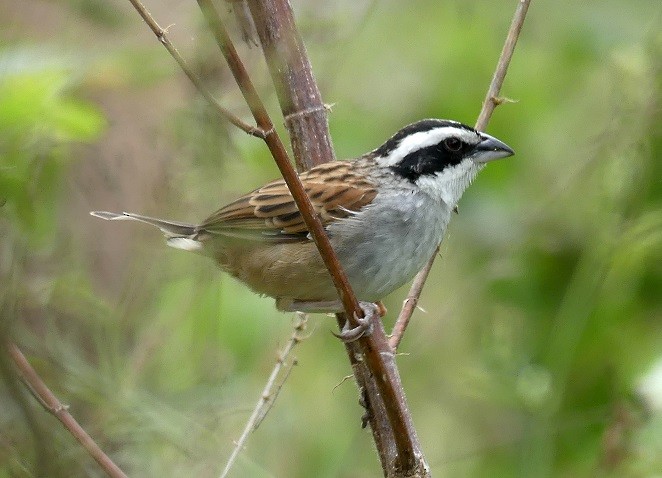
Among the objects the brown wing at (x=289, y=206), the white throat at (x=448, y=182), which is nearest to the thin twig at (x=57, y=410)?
the brown wing at (x=289, y=206)

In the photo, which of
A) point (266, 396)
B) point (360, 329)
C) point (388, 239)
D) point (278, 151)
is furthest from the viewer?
point (388, 239)

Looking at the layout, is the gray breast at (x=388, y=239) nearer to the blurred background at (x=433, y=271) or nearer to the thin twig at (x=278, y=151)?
the blurred background at (x=433, y=271)

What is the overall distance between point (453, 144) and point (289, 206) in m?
0.59

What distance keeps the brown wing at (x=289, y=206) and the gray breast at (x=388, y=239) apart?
2.5 inches

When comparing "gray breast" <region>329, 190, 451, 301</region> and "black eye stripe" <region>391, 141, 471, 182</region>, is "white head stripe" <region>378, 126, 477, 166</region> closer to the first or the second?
"black eye stripe" <region>391, 141, 471, 182</region>

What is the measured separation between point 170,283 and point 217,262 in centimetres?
68

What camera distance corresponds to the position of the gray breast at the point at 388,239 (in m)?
3.09

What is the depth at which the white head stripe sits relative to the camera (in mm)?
3377

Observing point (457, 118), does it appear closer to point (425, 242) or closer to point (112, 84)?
point (425, 242)

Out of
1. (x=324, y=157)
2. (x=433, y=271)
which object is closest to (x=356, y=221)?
(x=324, y=157)

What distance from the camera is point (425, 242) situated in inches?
127

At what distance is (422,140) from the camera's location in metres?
3.43

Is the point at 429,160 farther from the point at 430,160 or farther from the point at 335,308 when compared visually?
the point at 335,308

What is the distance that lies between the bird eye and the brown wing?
0.95ft
